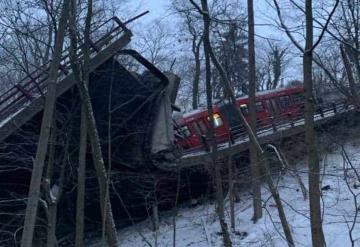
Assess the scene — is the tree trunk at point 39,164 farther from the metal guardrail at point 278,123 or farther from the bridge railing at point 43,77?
the metal guardrail at point 278,123

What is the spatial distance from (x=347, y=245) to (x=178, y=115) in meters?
11.2

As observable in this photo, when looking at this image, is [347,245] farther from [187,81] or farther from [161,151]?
[187,81]

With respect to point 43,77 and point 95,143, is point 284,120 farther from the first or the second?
point 95,143

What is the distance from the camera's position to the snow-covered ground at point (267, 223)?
16.2 metres

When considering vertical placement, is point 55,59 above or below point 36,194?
above

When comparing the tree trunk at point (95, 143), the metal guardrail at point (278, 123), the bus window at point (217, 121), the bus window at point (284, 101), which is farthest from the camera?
the bus window at point (284, 101)

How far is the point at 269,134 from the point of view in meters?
22.7

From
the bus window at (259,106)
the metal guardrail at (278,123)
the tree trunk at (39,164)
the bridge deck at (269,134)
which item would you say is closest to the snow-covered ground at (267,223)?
the bridge deck at (269,134)

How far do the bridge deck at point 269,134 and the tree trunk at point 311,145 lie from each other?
11.4 meters

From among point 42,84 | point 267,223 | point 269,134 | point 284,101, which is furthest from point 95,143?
point 284,101

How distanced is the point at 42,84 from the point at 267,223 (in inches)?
339

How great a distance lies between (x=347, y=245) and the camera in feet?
50.5

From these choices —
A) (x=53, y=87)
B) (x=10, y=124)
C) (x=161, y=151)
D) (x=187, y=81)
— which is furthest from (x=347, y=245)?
(x=187, y=81)

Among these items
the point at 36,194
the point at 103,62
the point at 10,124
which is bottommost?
the point at 36,194
